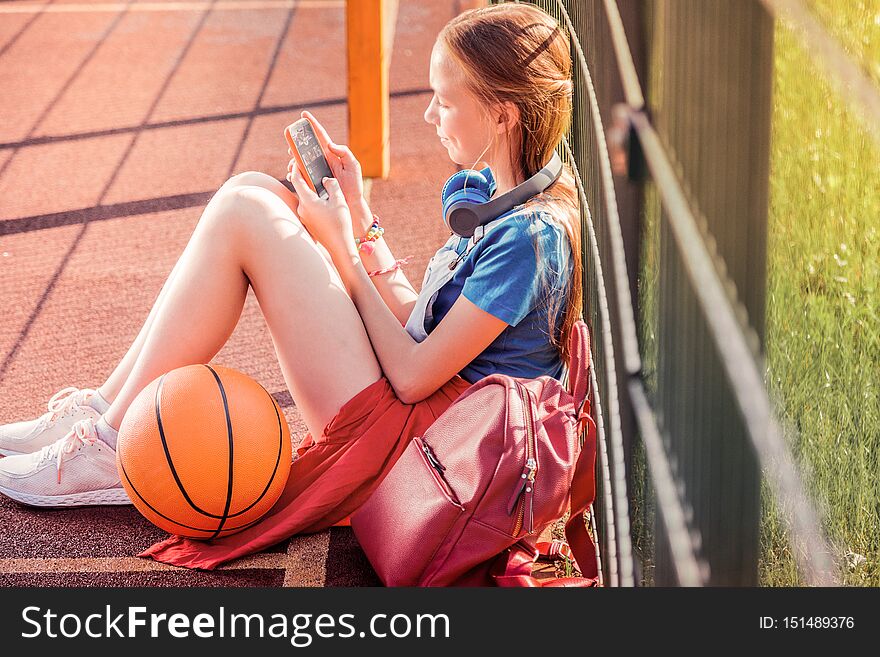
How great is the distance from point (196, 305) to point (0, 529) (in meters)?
0.70

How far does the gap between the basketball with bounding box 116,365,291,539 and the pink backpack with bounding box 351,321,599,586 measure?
28 centimetres

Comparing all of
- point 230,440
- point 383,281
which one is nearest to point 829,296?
point 383,281

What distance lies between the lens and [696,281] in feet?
3.82

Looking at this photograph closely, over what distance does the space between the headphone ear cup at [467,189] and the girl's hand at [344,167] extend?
0.69ft

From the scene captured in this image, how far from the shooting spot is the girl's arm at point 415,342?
7.88 feet

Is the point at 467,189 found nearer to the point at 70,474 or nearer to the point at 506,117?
the point at 506,117

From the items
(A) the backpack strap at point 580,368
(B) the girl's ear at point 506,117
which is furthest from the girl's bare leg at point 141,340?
(A) the backpack strap at point 580,368

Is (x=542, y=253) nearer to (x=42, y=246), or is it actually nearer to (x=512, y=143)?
(x=512, y=143)

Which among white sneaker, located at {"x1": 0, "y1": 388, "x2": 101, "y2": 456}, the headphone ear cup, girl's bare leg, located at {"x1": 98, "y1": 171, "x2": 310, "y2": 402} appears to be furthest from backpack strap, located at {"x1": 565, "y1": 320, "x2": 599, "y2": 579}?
white sneaker, located at {"x1": 0, "y1": 388, "x2": 101, "y2": 456}

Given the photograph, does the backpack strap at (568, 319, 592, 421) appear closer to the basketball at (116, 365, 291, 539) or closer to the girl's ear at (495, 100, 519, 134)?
the girl's ear at (495, 100, 519, 134)

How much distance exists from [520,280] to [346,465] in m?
0.57

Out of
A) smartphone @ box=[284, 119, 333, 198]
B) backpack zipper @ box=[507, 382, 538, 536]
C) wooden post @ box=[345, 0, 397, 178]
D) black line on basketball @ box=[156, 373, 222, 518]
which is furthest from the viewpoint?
wooden post @ box=[345, 0, 397, 178]

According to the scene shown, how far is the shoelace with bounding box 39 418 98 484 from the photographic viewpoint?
2695 millimetres

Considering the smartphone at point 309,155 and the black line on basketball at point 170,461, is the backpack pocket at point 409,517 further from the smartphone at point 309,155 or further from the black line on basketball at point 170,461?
the smartphone at point 309,155
